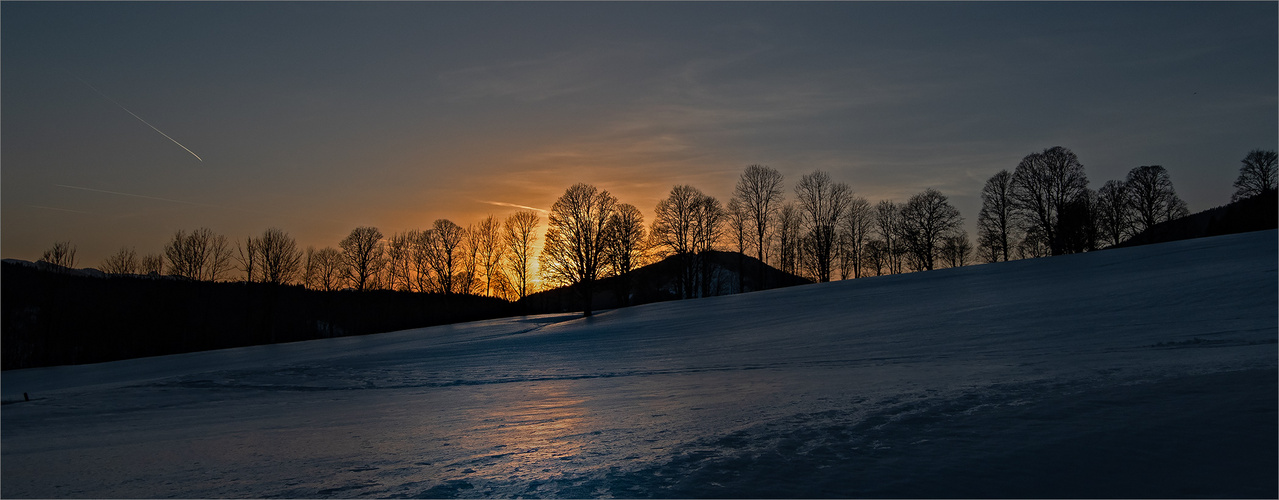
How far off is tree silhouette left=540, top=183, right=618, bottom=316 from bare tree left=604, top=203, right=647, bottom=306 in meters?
1.81

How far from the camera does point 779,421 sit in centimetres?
633

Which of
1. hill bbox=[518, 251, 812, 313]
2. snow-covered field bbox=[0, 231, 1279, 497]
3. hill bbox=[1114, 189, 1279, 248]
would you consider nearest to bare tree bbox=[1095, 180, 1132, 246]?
hill bbox=[1114, 189, 1279, 248]

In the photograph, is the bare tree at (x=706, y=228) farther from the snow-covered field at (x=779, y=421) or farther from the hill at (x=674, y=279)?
the snow-covered field at (x=779, y=421)

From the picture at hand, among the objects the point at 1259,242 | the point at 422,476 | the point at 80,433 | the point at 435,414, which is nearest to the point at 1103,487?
the point at 422,476

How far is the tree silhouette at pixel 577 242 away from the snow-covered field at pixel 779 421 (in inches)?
1339

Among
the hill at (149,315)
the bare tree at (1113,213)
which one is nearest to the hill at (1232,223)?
the bare tree at (1113,213)

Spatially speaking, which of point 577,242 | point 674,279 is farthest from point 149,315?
point 674,279

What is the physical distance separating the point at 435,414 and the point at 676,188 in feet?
210

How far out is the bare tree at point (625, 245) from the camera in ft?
198

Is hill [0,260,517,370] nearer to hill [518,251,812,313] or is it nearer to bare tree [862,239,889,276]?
hill [518,251,812,313]

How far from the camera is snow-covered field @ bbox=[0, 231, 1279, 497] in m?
4.47

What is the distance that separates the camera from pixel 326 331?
60844 mm

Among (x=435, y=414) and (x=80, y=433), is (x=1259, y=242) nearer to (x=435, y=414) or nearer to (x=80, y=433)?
(x=435, y=414)

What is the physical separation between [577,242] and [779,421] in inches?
1909
